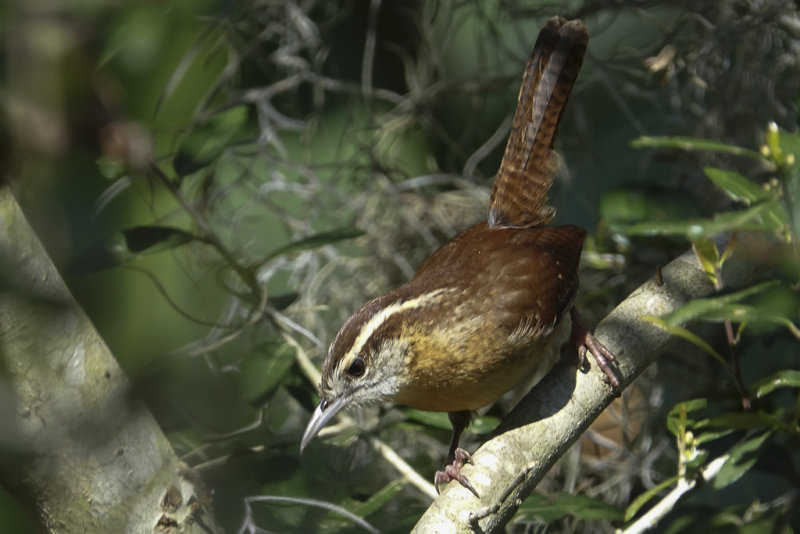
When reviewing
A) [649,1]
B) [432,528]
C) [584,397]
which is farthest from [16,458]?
[649,1]

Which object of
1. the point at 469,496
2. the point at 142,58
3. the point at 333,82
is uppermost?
the point at 142,58

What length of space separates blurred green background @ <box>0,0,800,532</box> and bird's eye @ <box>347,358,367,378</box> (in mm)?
168

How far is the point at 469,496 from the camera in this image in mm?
1577

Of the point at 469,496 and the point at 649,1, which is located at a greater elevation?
the point at 649,1

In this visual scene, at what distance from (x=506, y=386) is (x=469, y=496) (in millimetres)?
455

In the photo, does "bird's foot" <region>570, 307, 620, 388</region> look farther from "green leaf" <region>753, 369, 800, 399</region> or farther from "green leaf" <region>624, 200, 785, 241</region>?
"green leaf" <region>624, 200, 785, 241</region>

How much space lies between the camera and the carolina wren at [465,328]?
1.92 m

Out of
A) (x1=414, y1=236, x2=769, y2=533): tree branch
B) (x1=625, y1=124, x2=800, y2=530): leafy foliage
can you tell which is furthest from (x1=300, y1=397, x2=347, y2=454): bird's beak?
(x1=625, y1=124, x2=800, y2=530): leafy foliage

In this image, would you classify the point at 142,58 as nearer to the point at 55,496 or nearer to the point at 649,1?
the point at 55,496

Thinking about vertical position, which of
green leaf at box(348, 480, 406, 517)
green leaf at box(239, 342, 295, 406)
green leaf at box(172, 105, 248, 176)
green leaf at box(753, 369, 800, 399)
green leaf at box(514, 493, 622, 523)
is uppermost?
green leaf at box(172, 105, 248, 176)

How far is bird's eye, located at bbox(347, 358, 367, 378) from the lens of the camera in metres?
2.02

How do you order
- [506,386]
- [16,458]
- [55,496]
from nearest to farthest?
[16,458]
[55,496]
[506,386]

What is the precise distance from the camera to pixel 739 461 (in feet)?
5.88

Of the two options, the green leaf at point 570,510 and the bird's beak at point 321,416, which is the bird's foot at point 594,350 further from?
the bird's beak at point 321,416
